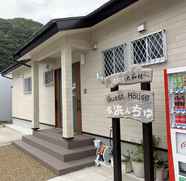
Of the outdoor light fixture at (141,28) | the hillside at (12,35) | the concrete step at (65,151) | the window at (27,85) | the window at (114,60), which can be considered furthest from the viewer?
the hillside at (12,35)

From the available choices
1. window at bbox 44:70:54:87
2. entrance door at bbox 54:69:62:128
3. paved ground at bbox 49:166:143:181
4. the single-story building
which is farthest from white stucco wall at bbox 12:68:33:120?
paved ground at bbox 49:166:143:181

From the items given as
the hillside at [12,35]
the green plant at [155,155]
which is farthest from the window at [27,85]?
the hillside at [12,35]

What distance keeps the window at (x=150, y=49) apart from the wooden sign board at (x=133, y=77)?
993 mm

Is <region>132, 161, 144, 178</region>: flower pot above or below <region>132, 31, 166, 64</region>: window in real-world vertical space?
below

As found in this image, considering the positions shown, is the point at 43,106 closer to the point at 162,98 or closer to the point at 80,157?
the point at 80,157

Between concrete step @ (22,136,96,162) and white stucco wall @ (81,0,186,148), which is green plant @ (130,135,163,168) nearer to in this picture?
white stucco wall @ (81,0,186,148)

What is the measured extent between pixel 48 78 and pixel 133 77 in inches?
238

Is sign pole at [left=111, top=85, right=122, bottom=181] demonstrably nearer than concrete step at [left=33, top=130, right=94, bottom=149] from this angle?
Yes

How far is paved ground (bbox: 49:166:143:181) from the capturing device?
13.4ft

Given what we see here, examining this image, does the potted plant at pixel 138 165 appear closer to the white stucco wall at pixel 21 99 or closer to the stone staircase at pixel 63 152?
the stone staircase at pixel 63 152

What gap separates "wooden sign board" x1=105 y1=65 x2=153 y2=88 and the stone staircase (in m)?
2.02

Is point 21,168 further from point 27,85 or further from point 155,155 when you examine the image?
point 27,85

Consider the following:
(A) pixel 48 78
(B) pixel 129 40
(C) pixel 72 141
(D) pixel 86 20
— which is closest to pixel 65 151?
(C) pixel 72 141

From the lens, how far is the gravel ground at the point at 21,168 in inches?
176
